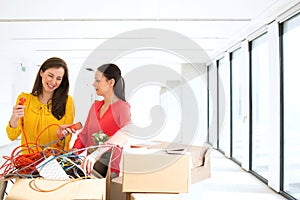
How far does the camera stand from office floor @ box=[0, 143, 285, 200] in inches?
130

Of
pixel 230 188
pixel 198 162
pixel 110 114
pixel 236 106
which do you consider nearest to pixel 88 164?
pixel 110 114

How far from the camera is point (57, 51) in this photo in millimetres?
6352

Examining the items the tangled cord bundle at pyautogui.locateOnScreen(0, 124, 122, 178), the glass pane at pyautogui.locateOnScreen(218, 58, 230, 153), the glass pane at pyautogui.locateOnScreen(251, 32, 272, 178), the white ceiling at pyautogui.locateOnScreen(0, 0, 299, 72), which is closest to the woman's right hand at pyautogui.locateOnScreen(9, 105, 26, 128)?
the tangled cord bundle at pyautogui.locateOnScreen(0, 124, 122, 178)

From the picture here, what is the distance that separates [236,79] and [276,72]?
7.25ft

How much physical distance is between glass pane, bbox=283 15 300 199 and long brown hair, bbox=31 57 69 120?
2.62 metres

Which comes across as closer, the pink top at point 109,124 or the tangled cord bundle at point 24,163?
the tangled cord bundle at point 24,163

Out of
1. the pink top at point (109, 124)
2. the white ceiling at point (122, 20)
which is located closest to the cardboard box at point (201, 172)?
the pink top at point (109, 124)

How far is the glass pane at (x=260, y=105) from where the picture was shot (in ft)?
13.9

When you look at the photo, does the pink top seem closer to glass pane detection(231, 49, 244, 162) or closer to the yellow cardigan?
the yellow cardigan

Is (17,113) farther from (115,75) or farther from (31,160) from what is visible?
(115,75)

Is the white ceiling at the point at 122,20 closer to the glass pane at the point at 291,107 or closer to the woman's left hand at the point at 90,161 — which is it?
the glass pane at the point at 291,107

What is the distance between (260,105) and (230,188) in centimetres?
142

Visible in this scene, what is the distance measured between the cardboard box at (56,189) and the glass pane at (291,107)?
271 cm

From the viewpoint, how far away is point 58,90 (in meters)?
1.58
